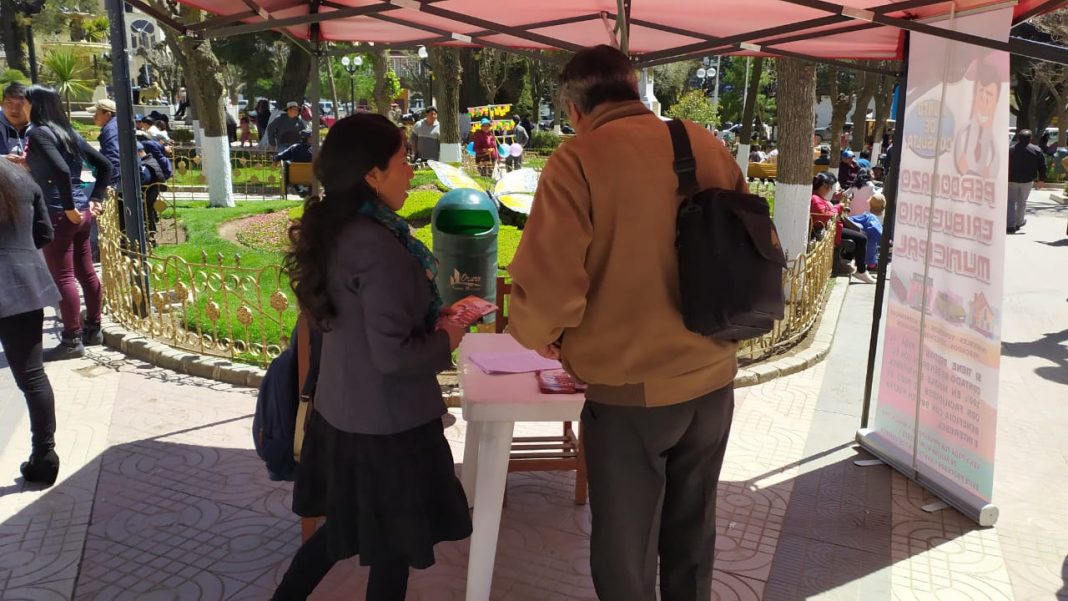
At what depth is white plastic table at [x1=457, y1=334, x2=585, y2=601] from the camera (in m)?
2.66

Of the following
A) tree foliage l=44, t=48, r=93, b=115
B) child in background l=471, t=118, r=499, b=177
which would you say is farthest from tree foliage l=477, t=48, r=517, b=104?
tree foliage l=44, t=48, r=93, b=115

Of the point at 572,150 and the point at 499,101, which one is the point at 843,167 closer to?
the point at 572,150

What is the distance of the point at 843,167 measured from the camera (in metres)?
15.7

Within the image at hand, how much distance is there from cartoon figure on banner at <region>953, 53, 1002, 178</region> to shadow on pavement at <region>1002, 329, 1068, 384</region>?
343 centimetres

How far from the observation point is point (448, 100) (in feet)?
58.4

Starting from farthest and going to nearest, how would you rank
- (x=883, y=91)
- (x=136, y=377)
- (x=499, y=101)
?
(x=499, y=101)
(x=883, y=91)
(x=136, y=377)

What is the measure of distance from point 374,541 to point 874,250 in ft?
29.2

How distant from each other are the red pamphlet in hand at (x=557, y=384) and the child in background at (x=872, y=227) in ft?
26.0

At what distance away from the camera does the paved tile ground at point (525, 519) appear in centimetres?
319

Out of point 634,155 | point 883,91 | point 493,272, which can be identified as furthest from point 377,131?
point 883,91

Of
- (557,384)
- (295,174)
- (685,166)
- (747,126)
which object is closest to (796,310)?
(557,384)

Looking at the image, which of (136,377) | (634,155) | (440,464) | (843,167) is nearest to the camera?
(634,155)

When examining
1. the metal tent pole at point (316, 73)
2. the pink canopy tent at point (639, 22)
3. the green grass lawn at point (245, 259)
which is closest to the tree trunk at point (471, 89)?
the green grass lawn at point (245, 259)

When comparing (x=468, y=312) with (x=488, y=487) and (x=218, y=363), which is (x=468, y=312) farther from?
(x=218, y=363)
